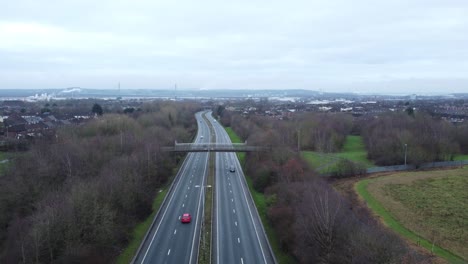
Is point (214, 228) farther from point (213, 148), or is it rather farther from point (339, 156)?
point (339, 156)

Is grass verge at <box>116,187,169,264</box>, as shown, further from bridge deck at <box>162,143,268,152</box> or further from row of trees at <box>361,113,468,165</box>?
row of trees at <box>361,113,468,165</box>

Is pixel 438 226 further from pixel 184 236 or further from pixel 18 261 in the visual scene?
pixel 18 261

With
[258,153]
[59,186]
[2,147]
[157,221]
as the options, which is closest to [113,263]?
[157,221]

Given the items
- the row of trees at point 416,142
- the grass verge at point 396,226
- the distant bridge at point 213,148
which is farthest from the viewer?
the row of trees at point 416,142

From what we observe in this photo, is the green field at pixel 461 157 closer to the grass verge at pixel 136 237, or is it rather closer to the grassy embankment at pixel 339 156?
the grassy embankment at pixel 339 156

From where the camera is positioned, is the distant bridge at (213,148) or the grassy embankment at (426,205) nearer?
the grassy embankment at (426,205)

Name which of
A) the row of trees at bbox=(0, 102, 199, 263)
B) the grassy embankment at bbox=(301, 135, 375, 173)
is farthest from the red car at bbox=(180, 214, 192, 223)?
the grassy embankment at bbox=(301, 135, 375, 173)

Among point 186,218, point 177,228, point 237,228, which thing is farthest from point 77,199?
point 237,228

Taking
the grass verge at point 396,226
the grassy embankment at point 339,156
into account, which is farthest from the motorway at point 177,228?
the grassy embankment at point 339,156
